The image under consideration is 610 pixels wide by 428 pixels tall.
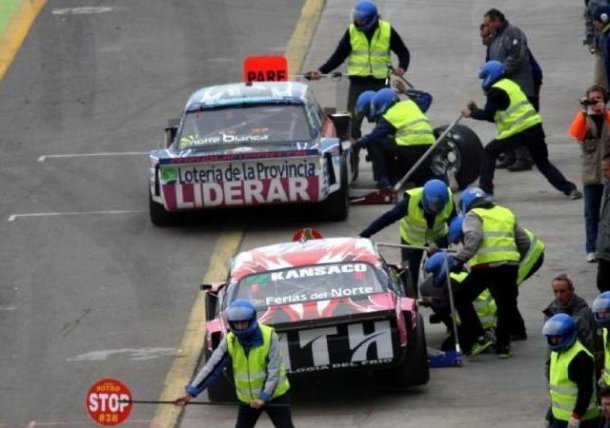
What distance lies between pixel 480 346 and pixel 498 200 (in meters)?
5.54

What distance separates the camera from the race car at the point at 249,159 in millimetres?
22953

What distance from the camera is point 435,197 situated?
1955 cm

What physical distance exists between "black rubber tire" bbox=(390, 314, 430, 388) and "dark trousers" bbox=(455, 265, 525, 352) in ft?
3.48

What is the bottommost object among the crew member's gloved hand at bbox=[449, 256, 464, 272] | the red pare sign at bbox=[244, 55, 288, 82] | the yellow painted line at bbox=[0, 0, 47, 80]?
the yellow painted line at bbox=[0, 0, 47, 80]

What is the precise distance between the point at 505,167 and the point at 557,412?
35.6ft

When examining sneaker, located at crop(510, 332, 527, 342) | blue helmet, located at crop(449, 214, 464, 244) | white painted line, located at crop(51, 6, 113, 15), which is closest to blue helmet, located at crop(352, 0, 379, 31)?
blue helmet, located at crop(449, 214, 464, 244)

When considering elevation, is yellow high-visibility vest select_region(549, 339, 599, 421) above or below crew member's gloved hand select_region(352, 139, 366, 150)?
above

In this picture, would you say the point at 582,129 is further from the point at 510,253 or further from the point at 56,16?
the point at 56,16

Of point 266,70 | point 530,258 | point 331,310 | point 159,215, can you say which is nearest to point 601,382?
point 331,310

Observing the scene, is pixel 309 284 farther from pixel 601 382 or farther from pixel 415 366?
pixel 601 382

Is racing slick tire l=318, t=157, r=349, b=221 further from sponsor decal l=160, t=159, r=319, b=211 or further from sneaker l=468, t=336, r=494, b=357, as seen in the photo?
sneaker l=468, t=336, r=494, b=357

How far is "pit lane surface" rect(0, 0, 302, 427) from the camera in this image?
63.5 feet

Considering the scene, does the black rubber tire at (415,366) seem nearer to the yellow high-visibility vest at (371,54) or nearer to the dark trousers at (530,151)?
the dark trousers at (530,151)

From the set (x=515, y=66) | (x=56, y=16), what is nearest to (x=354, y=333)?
(x=515, y=66)
